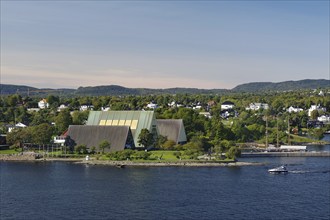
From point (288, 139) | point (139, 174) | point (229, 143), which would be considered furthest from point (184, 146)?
point (288, 139)

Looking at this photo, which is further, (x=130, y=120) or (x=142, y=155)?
(x=130, y=120)

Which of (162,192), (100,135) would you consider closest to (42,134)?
(100,135)

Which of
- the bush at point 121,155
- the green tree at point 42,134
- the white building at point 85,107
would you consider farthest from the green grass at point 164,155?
the white building at point 85,107

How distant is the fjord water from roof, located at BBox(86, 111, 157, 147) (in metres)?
9.47

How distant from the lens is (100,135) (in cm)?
4044

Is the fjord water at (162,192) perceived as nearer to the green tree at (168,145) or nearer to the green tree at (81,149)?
the green tree at (81,149)

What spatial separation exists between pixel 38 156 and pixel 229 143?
1438cm

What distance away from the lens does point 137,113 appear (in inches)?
1731

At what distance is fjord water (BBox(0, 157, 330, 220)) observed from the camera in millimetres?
20969

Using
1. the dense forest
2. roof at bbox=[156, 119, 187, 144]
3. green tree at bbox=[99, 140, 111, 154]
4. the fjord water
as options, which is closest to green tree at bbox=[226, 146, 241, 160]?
the dense forest

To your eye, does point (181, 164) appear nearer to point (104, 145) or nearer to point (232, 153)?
point (232, 153)

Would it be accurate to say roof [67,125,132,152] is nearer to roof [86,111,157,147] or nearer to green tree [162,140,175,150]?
roof [86,111,157,147]

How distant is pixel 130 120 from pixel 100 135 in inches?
162

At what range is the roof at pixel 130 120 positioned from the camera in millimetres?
42812
